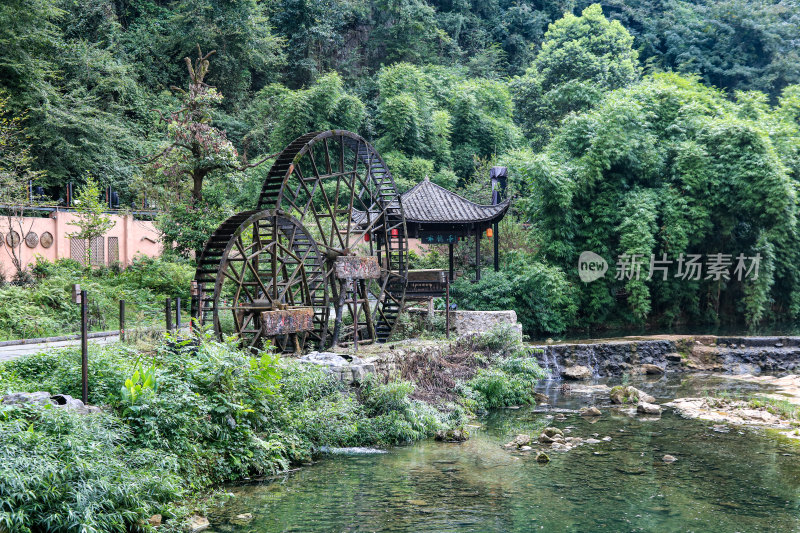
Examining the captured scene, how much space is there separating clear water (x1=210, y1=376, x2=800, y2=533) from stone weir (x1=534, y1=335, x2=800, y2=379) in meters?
6.91

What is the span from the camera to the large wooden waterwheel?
13.9m

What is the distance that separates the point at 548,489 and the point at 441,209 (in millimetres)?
14054

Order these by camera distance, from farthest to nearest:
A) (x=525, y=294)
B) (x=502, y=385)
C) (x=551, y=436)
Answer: (x=525, y=294)
(x=502, y=385)
(x=551, y=436)

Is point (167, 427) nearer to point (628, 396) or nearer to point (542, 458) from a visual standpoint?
point (542, 458)

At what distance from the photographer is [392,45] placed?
4103cm

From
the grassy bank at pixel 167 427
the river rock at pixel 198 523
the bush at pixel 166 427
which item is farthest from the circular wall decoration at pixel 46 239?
the river rock at pixel 198 523

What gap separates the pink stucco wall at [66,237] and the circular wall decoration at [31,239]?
0.08 meters

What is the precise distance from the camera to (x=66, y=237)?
69.8 feet

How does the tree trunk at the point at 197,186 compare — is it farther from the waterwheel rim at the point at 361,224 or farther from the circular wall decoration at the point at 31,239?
the circular wall decoration at the point at 31,239

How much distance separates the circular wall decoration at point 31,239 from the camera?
20188 mm

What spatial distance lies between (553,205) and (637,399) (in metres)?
10.8

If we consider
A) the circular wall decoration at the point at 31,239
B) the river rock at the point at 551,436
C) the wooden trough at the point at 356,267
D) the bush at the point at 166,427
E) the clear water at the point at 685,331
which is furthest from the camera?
the clear water at the point at 685,331

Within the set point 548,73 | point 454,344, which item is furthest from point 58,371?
point 548,73

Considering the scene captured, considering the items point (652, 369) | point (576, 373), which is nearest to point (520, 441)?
point (576, 373)
